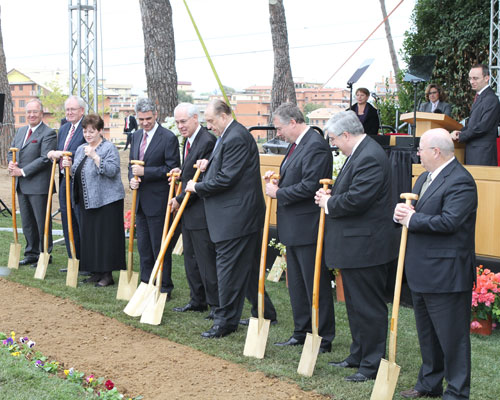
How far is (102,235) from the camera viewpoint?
24.4 feet

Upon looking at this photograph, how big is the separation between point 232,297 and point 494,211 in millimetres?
2599

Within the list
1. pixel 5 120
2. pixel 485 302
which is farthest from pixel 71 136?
pixel 5 120

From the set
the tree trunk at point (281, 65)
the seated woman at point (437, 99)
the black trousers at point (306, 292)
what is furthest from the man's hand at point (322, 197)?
the tree trunk at point (281, 65)

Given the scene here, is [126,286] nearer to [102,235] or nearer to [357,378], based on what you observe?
[102,235]

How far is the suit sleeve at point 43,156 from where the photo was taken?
8102mm

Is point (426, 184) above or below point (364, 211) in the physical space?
above

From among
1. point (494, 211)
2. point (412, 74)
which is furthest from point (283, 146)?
point (494, 211)

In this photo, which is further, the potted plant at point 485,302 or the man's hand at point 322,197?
the potted plant at point 485,302

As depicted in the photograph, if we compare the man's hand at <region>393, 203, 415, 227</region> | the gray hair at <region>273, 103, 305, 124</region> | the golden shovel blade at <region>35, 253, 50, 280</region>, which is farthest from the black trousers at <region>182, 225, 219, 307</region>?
the man's hand at <region>393, 203, 415, 227</region>

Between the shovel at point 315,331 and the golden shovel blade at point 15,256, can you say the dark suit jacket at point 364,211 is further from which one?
the golden shovel blade at point 15,256

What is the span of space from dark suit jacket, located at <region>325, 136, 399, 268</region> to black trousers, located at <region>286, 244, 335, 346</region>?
578 mm

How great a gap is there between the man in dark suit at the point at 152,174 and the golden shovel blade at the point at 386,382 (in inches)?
117

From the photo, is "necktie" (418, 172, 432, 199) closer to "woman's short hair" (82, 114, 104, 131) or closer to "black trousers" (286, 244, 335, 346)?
"black trousers" (286, 244, 335, 346)

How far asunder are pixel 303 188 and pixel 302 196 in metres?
0.06
